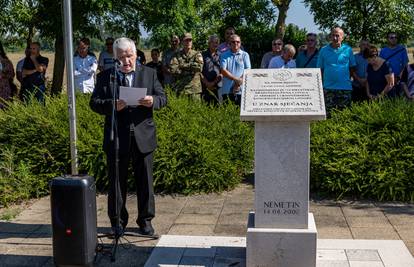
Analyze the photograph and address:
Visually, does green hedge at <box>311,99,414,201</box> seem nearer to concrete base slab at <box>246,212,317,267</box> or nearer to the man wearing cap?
concrete base slab at <box>246,212,317,267</box>

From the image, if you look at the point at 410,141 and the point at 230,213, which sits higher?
the point at 410,141

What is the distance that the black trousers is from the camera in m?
5.57

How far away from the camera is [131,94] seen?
5262mm

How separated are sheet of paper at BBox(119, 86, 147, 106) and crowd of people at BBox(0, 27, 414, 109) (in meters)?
4.00

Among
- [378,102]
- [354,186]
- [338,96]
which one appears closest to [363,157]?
[354,186]

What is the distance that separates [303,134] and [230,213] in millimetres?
2160

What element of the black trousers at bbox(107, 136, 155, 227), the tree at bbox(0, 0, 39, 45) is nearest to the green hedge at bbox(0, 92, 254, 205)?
the black trousers at bbox(107, 136, 155, 227)

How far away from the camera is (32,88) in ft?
34.7

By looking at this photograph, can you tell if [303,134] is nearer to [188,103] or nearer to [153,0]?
[188,103]

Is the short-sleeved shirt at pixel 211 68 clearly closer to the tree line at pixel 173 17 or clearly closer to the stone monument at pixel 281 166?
the tree line at pixel 173 17

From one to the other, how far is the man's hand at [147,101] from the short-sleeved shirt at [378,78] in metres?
5.13

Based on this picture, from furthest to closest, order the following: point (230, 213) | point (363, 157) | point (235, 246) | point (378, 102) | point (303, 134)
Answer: point (378, 102), point (363, 157), point (230, 213), point (235, 246), point (303, 134)

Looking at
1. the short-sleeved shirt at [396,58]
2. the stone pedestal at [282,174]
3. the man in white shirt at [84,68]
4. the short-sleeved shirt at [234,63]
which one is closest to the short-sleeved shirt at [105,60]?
the man in white shirt at [84,68]

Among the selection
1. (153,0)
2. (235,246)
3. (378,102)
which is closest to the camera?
(235,246)
